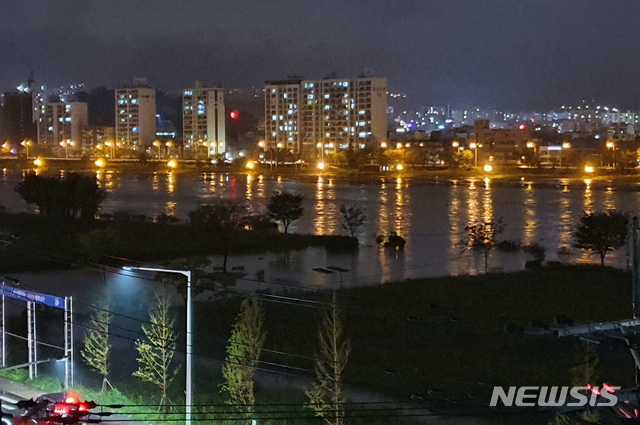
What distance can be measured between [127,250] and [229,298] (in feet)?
7.44

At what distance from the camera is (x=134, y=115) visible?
24.4 meters

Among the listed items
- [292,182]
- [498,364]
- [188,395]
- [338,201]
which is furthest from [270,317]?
[292,182]

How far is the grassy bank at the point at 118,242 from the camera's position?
564 cm

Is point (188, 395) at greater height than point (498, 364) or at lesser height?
greater

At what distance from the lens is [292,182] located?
1399 centimetres

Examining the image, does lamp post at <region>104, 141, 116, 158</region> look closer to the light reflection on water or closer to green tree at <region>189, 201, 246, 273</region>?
the light reflection on water

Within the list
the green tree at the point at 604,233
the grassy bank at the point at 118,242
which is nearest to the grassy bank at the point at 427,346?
the green tree at the point at 604,233

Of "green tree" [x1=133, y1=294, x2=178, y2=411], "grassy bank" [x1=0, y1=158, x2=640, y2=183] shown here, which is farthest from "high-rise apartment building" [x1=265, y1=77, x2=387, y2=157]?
"green tree" [x1=133, y1=294, x2=178, y2=411]

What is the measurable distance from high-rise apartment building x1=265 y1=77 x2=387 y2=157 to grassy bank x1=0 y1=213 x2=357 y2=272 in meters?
13.0

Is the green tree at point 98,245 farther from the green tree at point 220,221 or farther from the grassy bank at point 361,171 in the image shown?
the grassy bank at point 361,171

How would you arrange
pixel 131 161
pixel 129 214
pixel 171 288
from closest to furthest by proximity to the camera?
pixel 171 288, pixel 129 214, pixel 131 161

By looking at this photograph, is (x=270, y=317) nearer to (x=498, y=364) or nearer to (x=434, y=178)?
(x=498, y=364)

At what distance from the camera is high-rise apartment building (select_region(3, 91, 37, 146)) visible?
29.2 meters

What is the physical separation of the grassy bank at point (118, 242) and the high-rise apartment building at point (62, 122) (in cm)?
1892
